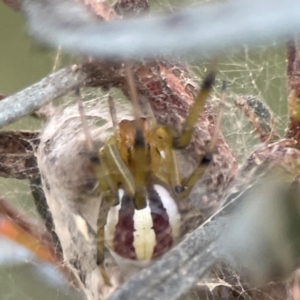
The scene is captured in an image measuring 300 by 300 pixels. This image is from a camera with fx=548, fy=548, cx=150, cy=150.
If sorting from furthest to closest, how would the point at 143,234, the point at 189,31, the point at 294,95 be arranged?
the point at 143,234 < the point at 294,95 < the point at 189,31

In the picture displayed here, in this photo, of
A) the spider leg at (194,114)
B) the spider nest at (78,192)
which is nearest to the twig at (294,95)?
the spider leg at (194,114)

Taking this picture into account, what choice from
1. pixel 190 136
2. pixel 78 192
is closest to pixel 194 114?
pixel 190 136

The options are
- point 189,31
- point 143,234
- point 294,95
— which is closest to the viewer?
point 189,31

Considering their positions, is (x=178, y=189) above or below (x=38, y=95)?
below

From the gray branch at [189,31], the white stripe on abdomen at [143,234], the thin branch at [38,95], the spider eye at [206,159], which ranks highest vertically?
the gray branch at [189,31]

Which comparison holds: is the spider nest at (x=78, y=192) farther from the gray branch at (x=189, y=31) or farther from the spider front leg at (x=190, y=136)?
the gray branch at (x=189, y=31)

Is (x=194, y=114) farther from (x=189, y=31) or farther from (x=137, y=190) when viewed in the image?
(x=189, y=31)

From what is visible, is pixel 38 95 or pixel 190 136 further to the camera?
pixel 190 136

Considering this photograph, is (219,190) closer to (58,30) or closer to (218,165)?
(218,165)
